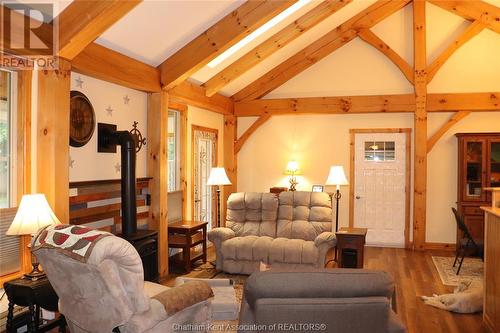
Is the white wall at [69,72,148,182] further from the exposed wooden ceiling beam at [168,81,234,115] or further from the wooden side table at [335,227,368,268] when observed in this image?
the wooden side table at [335,227,368,268]

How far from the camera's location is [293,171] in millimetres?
7875

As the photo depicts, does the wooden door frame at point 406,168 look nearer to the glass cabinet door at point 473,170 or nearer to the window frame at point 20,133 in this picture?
the glass cabinet door at point 473,170

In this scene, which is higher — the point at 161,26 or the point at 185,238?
the point at 161,26

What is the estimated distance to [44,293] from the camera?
3092 millimetres

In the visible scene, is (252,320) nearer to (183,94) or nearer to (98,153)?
(98,153)

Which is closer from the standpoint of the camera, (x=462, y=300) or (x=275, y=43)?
(x=462, y=300)

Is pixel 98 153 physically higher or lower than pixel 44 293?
higher

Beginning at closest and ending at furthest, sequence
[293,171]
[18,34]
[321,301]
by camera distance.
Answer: [321,301] → [18,34] → [293,171]

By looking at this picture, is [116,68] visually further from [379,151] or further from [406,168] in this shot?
[406,168]

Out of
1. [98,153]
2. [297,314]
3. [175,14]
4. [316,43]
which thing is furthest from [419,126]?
[297,314]

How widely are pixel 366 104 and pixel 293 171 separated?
1724mm

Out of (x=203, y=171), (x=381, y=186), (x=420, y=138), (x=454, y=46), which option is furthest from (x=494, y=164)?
(x=203, y=171)

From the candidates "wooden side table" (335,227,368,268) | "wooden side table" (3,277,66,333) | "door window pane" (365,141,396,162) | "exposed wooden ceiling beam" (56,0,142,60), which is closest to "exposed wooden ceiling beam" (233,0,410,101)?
"door window pane" (365,141,396,162)

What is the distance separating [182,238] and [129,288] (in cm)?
332
